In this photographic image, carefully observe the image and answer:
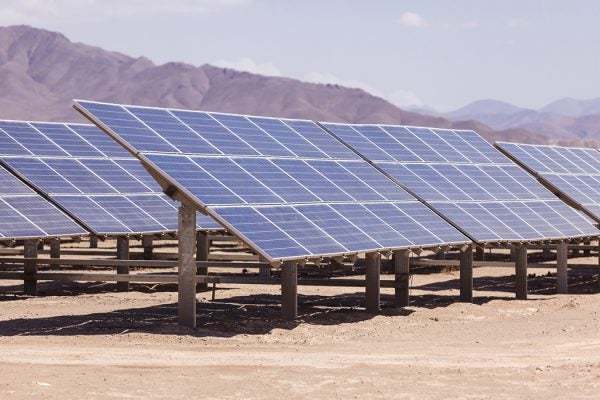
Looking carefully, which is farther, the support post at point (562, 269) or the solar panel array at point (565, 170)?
the solar panel array at point (565, 170)

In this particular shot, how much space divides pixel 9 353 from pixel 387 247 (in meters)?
8.51

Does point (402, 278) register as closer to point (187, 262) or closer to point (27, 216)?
point (187, 262)

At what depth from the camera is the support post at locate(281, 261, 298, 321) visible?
23.0 meters

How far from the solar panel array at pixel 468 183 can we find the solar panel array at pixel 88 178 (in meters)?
5.05

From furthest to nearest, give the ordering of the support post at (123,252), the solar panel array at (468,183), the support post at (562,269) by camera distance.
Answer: the support post at (562,269), the support post at (123,252), the solar panel array at (468,183)

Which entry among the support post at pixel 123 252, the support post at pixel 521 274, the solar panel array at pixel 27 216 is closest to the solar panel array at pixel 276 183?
the support post at pixel 521 274

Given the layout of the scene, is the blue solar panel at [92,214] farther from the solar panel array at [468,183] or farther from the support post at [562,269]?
the support post at [562,269]

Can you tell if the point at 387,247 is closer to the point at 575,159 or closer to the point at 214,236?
the point at 214,236

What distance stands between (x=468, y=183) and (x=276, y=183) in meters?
8.50

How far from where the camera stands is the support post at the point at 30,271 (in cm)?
2914

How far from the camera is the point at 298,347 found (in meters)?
20.6

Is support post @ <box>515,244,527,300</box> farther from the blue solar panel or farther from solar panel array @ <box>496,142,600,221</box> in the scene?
the blue solar panel

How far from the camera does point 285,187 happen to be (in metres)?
24.6

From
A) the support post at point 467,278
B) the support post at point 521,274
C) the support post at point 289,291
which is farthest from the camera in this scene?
the support post at point 521,274
